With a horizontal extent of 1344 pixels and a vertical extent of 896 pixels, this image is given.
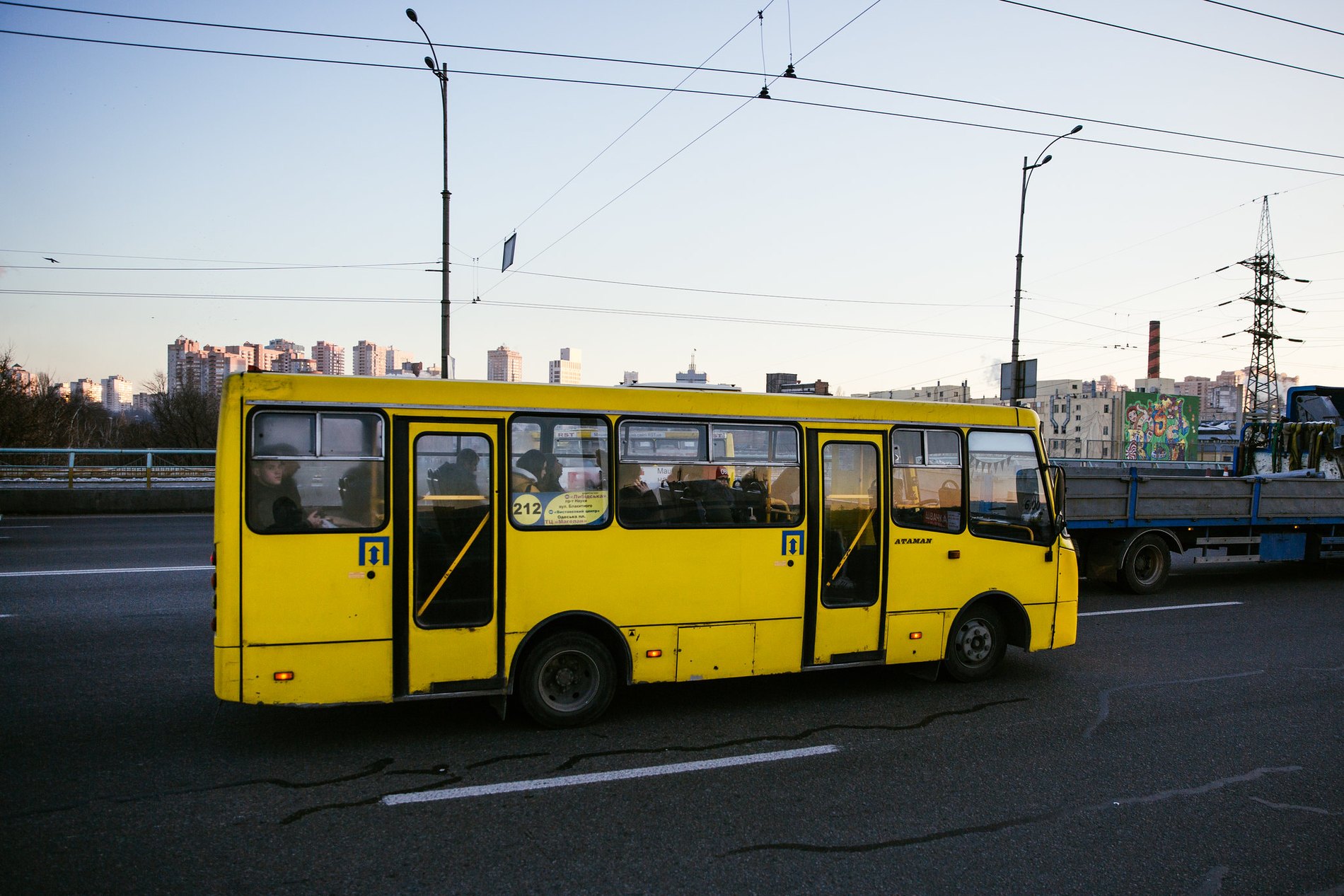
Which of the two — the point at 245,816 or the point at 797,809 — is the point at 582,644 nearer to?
the point at 797,809

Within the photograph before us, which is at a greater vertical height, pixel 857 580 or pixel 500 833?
pixel 857 580

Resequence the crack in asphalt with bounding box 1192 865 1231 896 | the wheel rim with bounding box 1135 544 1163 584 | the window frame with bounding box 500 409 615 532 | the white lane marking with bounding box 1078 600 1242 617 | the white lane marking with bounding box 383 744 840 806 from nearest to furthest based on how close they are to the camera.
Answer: the crack in asphalt with bounding box 1192 865 1231 896, the white lane marking with bounding box 383 744 840 806, the window frame with bounding box 500 409 615 532, the white lane marking with bounding box 1078 600 1242 617, the wheel rim with bounding box 1135 544 1163 584

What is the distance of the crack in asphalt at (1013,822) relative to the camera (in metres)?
4.10

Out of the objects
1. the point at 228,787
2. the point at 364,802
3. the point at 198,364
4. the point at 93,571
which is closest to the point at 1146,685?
the point at 364,802

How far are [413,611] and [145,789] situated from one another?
1702 millimetres

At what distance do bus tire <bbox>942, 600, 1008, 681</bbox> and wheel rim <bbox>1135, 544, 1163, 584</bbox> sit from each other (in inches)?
230

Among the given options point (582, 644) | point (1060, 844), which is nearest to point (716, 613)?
point (582, 644)

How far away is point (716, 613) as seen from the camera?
239 inches

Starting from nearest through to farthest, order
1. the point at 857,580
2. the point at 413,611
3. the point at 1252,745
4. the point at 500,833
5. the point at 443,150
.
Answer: the point at 500,833, the point at 413,611, the point at 1252,745, the point at 857,580, the point at 443,150

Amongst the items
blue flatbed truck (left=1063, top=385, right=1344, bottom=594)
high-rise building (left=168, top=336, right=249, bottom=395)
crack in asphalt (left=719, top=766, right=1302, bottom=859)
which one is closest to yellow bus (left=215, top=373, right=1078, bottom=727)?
crack in asphalt (left=719, top=766, right=1302, bottom=859)

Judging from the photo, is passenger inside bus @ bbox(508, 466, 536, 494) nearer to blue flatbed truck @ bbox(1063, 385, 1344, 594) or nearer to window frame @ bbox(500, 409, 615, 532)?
window frame @ bbox(500, 409, 615, 532)

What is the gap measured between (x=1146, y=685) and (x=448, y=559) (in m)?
6.10

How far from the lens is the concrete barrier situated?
19.3m

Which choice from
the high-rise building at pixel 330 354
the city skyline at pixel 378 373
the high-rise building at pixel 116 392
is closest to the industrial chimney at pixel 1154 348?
the city skyline at pixel 378 373
